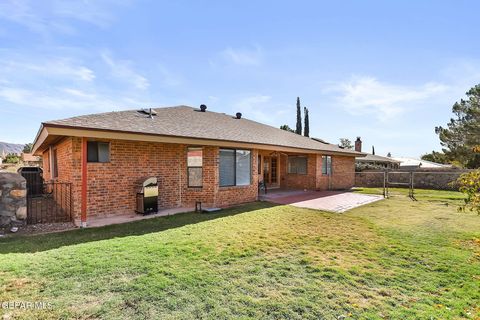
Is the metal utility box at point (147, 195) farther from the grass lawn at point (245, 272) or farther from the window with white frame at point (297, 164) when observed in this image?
the window with white frame at point (297, 164)

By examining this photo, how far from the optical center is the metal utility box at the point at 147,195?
8148 millimetres

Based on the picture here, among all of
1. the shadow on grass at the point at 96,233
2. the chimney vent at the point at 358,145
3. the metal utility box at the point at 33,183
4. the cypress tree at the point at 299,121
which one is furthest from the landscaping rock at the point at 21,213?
the cypress tree at the point at 299,121

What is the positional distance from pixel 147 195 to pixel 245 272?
5.21 metres

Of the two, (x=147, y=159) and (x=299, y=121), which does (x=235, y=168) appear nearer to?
(x=147, y=159)

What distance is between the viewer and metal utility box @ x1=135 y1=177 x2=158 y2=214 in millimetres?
8148

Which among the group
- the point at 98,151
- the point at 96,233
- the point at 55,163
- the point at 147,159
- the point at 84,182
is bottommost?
the point at 96,233

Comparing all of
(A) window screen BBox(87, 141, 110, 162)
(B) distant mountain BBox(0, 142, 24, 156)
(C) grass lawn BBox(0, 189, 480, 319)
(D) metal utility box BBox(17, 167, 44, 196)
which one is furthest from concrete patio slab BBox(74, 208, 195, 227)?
(B) distant mountain BBox(0, 142, 24, 156)

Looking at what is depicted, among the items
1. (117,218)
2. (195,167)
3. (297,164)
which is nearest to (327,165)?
(297,164)

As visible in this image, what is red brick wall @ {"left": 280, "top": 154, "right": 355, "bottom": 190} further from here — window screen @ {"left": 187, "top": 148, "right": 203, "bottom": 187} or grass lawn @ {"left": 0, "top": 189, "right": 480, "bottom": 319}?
grass lawn @ {"left": 0, "top": 189, "right": 480, "bottom": 319}

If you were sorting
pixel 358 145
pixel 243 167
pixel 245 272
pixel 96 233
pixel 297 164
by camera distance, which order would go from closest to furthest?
pixel 245 272
pixel 96 233
pixel 243 167
pixel 297 164
pixel 358 145

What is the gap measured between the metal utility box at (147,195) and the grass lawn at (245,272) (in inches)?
54.7

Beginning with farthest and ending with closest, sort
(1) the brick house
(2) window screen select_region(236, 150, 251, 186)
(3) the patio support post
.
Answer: (2) window screen select_region(236, 150, 251, 186) → (1) the brick house → (3) the patio support post

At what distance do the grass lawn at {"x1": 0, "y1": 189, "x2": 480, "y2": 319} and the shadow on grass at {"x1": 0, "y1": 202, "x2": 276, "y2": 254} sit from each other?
0.04m

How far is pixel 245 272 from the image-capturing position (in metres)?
4.12
